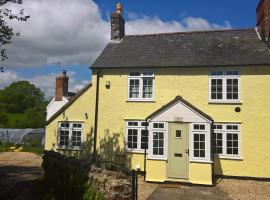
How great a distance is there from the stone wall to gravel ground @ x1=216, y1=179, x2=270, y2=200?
511cm

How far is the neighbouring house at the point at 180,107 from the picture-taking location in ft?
52.9

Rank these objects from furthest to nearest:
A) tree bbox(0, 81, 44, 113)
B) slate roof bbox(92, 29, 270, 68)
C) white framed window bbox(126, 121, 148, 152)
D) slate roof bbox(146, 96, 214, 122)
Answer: tree bbox(0, 81, 44, 113), white framed window bbox(126, 121, 148, 152), slate roof bbox(92, 29, 270, 68), slate roof bbox(146, 96, 214, 122)

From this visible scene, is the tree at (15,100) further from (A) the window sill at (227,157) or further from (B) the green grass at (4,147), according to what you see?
(A) the window sill at (227,157)

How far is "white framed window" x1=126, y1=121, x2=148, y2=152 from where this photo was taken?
17.8 meters

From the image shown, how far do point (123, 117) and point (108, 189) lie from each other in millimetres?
9049

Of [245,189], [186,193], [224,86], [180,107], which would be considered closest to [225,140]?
[224,86]

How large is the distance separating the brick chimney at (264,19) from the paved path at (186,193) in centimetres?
970

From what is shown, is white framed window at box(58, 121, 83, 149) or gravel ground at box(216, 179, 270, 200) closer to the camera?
gravel ground at box(216, 179, 270, 200)

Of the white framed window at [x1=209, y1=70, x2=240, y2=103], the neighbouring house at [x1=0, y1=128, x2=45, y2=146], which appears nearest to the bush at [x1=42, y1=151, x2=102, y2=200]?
the white framed window at [x1=209, y1=70, x2=240, y2=103]

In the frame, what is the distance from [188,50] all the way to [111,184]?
11697 mm

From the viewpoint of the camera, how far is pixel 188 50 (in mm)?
19062

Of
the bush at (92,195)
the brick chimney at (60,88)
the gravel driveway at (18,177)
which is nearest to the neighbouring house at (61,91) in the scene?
the brick chimney at (60,88)

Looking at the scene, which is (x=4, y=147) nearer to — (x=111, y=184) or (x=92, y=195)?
(x=92, y=195)

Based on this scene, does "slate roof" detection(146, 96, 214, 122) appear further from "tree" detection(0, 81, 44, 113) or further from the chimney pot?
"tree" detection(0, 81, 44, 113)
